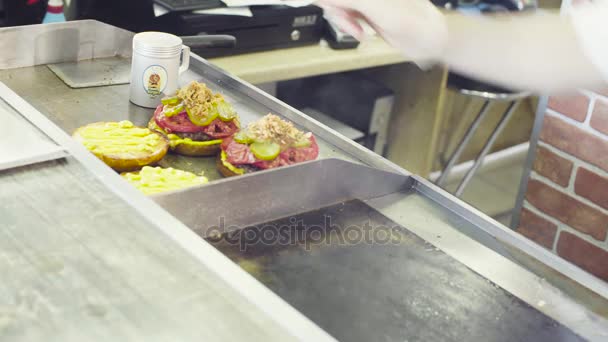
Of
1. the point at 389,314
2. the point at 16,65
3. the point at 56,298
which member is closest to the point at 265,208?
the point at 389,314

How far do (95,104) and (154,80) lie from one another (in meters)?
0.15

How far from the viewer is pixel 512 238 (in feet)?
4.29

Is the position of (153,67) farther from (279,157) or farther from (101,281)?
(101,281)

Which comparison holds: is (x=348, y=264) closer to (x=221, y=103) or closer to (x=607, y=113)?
(x=221, y=103)

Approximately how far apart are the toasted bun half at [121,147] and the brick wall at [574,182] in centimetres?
108

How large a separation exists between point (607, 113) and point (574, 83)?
2.39 feet

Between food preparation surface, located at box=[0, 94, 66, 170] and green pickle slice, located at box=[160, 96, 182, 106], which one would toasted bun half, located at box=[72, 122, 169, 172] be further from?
food preparation surface, located at box=[0, 94, 66, 170]

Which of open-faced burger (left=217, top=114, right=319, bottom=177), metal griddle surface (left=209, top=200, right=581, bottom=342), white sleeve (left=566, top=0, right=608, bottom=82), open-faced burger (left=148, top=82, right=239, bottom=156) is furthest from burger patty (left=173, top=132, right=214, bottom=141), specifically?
white sleeve (left=566, top=0, right=608, bottom=82)

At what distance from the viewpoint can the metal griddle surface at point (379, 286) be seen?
111cm

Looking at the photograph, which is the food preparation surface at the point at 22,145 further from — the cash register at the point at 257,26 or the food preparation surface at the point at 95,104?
the cash register at the point at 257,26

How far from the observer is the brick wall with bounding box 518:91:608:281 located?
1950mm

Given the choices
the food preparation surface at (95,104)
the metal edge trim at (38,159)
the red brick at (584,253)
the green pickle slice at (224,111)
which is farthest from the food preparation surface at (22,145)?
the red brick at (584,253)

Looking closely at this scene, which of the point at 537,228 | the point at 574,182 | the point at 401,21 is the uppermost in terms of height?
the point at 401,21
